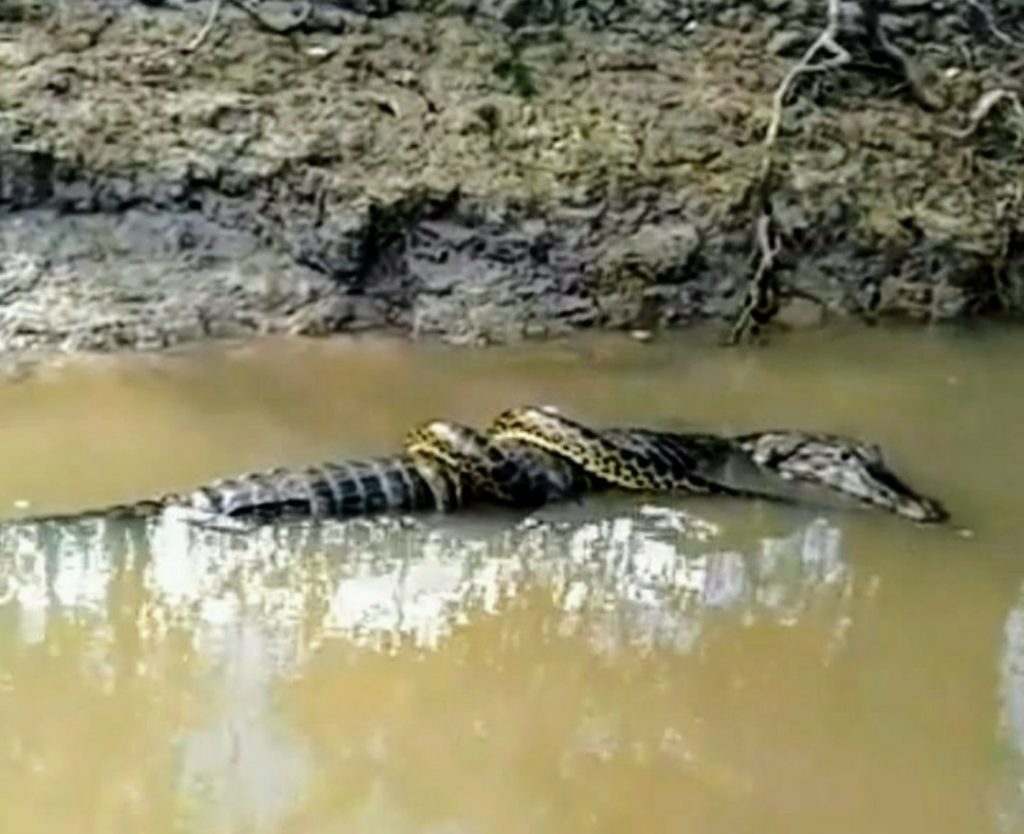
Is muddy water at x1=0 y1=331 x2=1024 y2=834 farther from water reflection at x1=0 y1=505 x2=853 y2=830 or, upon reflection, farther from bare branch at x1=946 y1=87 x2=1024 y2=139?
bare branch at x1=946 y1=87 x2=1024 y2=139

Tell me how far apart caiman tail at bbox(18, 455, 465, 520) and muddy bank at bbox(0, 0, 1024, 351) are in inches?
46.3

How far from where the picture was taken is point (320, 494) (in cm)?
454

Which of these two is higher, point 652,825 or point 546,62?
point 546,62

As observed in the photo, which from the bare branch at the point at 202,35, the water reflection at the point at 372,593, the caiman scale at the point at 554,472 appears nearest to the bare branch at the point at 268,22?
the bare branch at the point at 202,35

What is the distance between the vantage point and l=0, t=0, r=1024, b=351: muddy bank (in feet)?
19.6

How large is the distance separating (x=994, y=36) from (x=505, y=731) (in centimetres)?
496

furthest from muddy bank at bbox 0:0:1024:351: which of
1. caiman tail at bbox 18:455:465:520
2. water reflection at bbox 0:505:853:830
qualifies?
water reflection at bbox 0:505:853:830

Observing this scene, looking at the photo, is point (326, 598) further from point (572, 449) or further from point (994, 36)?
point (994, 36)

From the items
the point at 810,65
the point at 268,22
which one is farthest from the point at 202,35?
the point at 810,65

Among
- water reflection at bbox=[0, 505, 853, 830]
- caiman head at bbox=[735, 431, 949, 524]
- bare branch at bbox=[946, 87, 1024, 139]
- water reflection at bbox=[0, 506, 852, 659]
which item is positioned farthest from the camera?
bare branch at bbox=[946, 87, 1024, 139]

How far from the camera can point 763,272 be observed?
6.33m

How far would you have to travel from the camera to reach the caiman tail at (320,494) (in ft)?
14.8

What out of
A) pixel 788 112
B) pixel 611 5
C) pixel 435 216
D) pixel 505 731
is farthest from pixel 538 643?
pixel 611 5

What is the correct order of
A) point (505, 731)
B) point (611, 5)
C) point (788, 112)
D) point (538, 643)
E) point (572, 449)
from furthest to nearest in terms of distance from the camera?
point (611, 5) → point (788, 112) → point (572, 449) → point (538, 643) → point (505, 731)
